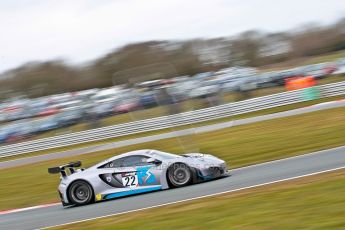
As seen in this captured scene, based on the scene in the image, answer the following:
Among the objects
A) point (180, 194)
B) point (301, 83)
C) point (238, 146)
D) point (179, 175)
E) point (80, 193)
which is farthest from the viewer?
point (301, 83)

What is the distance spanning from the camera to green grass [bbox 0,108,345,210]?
17.1 metres

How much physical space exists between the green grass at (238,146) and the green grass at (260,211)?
6.43 metres

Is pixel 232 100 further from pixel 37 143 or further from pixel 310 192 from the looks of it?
pixel 310 192

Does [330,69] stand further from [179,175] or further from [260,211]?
[260,211]

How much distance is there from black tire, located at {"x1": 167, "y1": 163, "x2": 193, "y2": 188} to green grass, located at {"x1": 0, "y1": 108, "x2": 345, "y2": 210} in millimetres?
3869

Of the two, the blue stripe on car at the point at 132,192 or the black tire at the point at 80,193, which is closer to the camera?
the blue stripe on car at the point at 132,192

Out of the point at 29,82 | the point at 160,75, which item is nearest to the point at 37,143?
the point at 160,75

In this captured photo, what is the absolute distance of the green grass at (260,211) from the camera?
728cm

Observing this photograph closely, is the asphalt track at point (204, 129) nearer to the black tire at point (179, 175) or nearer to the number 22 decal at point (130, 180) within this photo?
the number 22 decal at point (130, 180)

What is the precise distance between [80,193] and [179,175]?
7.68 feet

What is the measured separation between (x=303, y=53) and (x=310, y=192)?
46.0 meters

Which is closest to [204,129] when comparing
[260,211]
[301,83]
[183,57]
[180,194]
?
[301,83]

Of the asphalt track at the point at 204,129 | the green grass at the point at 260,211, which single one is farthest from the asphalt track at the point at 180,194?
the asphalt track at the point at 204,129

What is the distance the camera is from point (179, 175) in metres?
13.0
